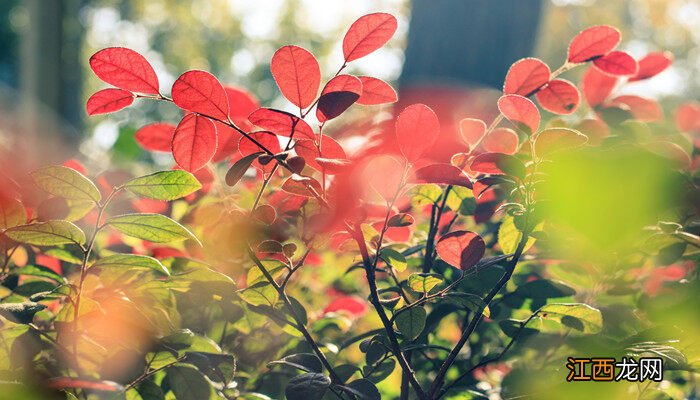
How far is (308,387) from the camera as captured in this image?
0.73 m

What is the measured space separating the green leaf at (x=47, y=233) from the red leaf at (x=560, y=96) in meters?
0.65

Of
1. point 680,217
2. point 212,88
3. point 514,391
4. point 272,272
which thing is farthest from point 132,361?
point 680,217

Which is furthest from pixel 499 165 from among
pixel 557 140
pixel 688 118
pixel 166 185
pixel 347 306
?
pixel 688 118

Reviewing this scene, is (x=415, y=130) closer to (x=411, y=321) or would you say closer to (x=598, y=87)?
(x=411, y=321)

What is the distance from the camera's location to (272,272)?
91 centimetres

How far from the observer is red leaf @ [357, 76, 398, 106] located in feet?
2.86

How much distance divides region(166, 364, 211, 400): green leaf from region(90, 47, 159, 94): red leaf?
35cm

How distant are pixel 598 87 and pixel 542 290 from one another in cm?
42

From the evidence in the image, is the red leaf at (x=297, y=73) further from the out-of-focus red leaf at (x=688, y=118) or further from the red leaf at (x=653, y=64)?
the out-of-focus red leaf at (x=688, y=118)

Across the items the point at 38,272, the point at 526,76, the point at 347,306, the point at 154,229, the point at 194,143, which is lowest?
the point at 347,306

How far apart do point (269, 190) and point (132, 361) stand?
395 millimetres

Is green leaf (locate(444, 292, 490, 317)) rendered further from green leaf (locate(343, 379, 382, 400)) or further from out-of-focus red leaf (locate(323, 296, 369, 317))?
out-of-focus red leaf (locate(323, 296, 369, 317))

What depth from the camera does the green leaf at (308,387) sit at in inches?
28.5

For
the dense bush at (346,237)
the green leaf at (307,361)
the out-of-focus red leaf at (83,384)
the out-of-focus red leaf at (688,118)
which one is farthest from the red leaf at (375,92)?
the out-of-focus red leaf at (688,118)
